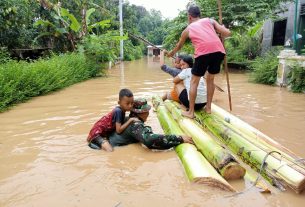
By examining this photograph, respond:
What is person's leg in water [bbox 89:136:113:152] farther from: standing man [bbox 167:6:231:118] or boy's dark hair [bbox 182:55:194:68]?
boy's dark hair [bbox 182:55:194:68]

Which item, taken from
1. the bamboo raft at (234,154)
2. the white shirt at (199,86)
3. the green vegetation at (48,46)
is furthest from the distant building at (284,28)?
the bamboo raft at (234,154)

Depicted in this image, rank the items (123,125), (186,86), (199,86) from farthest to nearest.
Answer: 1. (186,86)
2. (199,86)
3. (123,125)

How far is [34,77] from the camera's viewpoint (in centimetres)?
894

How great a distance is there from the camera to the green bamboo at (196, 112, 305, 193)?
3.07 m

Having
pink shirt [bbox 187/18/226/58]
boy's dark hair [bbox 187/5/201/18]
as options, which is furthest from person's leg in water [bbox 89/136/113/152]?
boy's dark hair [bbox 187/5/201/18]

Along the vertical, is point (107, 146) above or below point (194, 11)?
below

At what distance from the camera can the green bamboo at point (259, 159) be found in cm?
307

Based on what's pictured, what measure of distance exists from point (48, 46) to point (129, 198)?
16.7m

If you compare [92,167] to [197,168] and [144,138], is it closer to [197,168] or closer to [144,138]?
[144,138]

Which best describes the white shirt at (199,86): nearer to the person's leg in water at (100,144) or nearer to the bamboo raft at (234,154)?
the bamboo raft at (234,154)

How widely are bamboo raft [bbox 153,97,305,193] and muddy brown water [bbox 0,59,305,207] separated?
0.11 meters

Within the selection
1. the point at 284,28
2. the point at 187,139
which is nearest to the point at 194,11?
the point at 187,139

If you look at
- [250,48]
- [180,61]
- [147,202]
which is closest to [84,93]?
[180,61]

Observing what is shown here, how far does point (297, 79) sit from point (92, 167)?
25.5 feet
